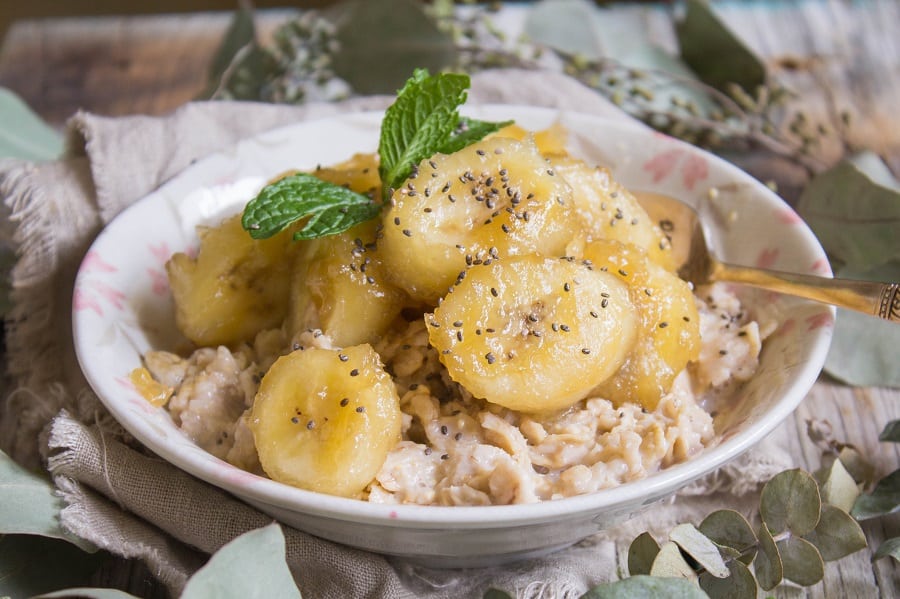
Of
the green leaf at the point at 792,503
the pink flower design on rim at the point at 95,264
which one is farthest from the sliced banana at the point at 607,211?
the pink flower design on rim at the point at 95,264

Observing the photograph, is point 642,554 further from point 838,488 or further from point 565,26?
point 565,26

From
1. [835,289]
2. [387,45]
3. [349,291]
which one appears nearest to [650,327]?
[835,289]

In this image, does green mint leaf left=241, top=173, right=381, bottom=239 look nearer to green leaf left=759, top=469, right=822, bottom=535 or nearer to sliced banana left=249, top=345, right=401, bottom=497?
sliced banana left=249, top=345, right=401, bottom=497

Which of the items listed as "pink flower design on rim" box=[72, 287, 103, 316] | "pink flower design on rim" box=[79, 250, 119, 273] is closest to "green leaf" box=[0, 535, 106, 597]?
"pink flower design on rim" box=[72, 287, 103, 316]

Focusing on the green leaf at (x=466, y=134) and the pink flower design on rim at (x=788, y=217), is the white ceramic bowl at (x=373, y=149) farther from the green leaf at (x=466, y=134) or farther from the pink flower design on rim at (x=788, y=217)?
the green leaf at (x=466, y=134)

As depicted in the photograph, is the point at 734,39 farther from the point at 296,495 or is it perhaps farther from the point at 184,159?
the point at 296,495

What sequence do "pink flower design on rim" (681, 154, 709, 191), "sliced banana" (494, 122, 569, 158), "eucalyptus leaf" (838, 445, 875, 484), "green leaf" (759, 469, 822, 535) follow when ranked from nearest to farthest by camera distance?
"green leaf" (759, 469, 822, 535), "eucalyptus leaf" (838, 445, 875, 484), "sliced banana" (494, 122, 569, 158), "pink flower design on rim" (681, 154, 709, 191)
